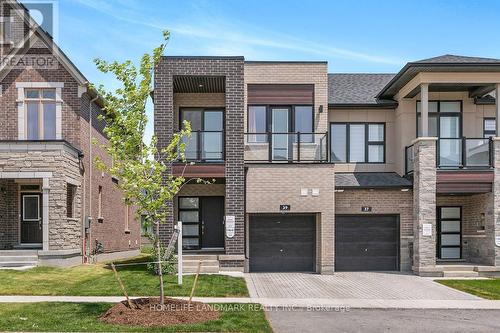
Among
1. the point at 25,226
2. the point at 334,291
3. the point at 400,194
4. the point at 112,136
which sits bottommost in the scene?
the point at 334,291

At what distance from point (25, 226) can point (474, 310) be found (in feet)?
54.0

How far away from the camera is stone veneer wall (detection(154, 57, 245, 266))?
18.8 metres

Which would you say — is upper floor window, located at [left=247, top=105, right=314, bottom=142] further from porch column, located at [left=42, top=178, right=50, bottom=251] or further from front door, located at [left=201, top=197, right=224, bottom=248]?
porch column, located at [left=42, top=178, right=50, bottom=251]

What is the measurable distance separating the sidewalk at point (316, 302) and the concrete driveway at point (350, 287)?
1.92 ft

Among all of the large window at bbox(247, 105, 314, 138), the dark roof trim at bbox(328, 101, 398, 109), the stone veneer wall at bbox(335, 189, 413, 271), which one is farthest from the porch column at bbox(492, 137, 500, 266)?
the large window at bbox(247, 105, 314, 138)

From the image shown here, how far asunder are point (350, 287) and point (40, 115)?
519 inches

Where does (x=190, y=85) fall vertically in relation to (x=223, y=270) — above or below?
above

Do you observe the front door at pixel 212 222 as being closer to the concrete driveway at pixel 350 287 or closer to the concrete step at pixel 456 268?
the concrete driveway at pixel 350 287

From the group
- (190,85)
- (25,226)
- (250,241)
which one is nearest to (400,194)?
(250,241)

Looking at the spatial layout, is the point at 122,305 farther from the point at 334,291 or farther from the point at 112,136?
the point at 334,291

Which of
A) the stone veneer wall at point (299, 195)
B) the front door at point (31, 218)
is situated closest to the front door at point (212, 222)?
the stone veneer wall at point (299, 195)

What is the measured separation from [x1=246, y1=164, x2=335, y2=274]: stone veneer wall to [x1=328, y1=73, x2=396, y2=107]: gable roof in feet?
11.9

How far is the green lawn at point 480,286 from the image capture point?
15236 mm

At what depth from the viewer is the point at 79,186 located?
21047mm
